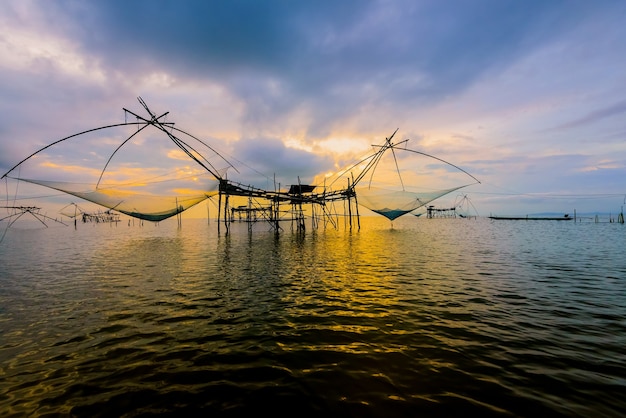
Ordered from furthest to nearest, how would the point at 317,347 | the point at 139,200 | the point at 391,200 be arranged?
the point at 391,200 < the point at 139,200 < the point at 317,347

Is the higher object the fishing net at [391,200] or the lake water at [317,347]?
the fishing net at [391,200]

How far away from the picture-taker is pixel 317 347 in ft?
19.5

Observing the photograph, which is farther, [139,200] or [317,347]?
[139,200]

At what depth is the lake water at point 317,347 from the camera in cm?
408

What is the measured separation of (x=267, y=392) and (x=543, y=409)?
3907mm

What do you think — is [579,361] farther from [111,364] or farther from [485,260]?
[485,260]

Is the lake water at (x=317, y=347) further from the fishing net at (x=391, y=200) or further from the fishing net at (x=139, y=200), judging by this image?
the fishing net at (x=391, y=200)

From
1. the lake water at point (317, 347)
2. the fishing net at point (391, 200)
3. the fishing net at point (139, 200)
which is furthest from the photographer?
the fishing net at point (391, 200)

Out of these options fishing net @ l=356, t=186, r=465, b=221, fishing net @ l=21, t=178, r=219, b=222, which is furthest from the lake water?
fishing net @ l=356, t=186, r=465, b=221

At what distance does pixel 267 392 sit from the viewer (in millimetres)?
4359

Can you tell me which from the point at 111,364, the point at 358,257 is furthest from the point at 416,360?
the point at 358,257

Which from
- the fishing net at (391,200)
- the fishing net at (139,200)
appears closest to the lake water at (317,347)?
the fishing net at (139,200)

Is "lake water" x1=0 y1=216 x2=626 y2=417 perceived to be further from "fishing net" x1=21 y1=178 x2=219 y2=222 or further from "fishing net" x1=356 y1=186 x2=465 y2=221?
"fishing net" x1=356 y1=186 x2=465 y2=221

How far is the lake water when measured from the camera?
4078mm
